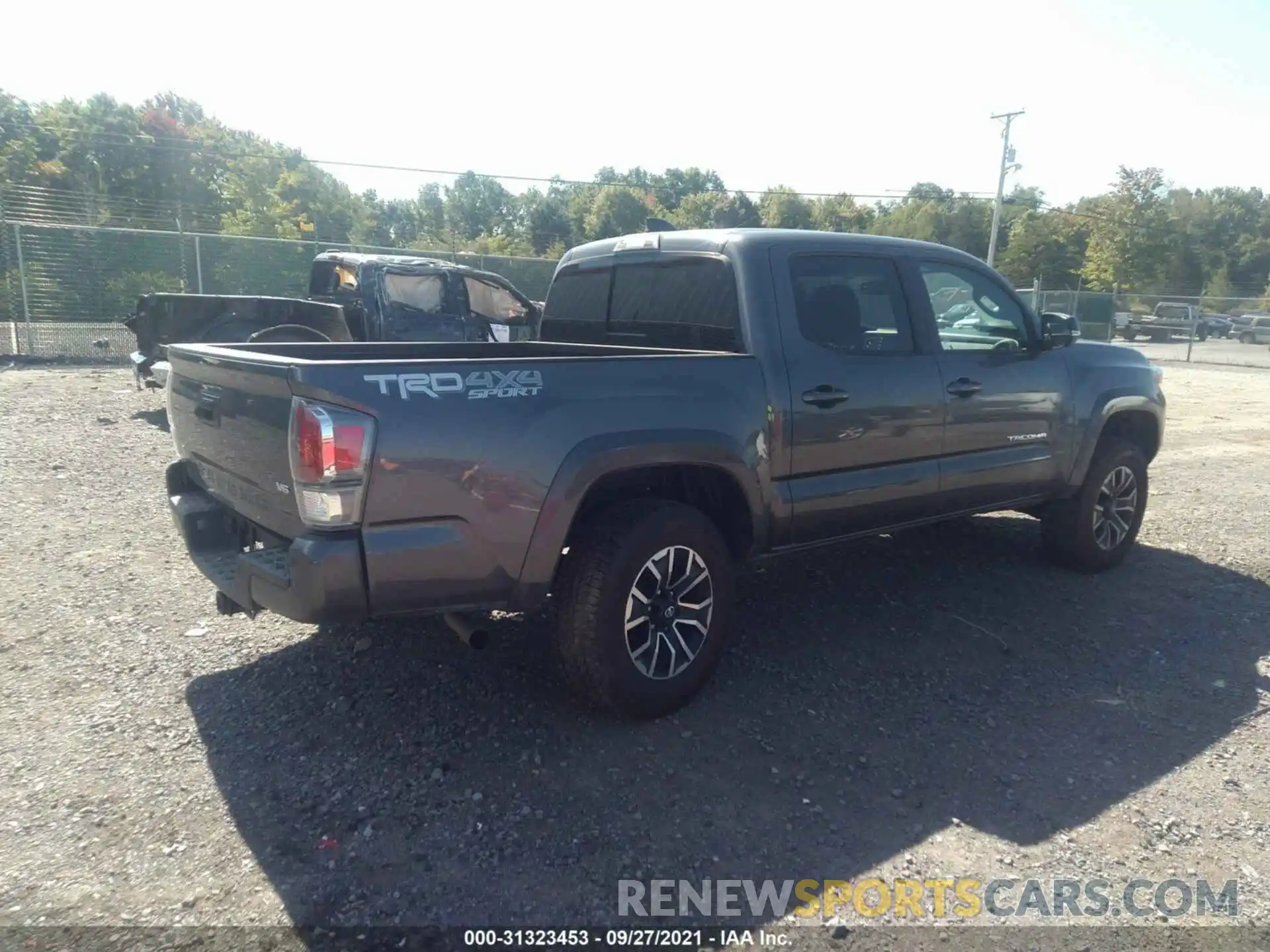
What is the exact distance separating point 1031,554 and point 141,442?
8.13 meters

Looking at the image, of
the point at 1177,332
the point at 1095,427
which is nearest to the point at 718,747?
the point at 1095,427

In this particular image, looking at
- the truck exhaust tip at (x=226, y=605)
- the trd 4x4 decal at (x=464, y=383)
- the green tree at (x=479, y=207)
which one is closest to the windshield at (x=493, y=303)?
the truck exhaust tip at (x=226, y=605)

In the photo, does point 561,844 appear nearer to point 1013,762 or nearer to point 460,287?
point 1013,762

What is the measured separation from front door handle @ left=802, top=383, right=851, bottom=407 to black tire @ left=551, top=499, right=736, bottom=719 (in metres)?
0.80

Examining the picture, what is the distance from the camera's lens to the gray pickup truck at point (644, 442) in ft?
9.55

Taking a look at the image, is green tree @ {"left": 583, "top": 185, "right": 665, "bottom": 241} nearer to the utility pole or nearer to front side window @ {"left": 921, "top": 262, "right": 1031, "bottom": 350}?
the utility pole

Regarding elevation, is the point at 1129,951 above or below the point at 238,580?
below

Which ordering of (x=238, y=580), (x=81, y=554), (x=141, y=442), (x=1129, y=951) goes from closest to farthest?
(x=1129, y=951), (x=238, y=580), (x=81, y=554), (x=141, y=442)

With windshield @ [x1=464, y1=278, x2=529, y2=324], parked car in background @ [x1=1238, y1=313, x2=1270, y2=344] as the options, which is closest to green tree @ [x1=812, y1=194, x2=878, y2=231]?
parked car in background @ [x1=1238, y1=313, x2=1270, y2=344]

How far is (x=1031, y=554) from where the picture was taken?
6.04 metres

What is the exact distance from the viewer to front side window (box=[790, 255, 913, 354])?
415 cm

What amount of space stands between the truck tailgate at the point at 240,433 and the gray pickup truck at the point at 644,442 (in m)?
0.01

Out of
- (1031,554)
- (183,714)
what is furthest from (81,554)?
(1031,554)

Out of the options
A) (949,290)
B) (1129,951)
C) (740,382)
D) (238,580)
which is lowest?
(1129,951)
